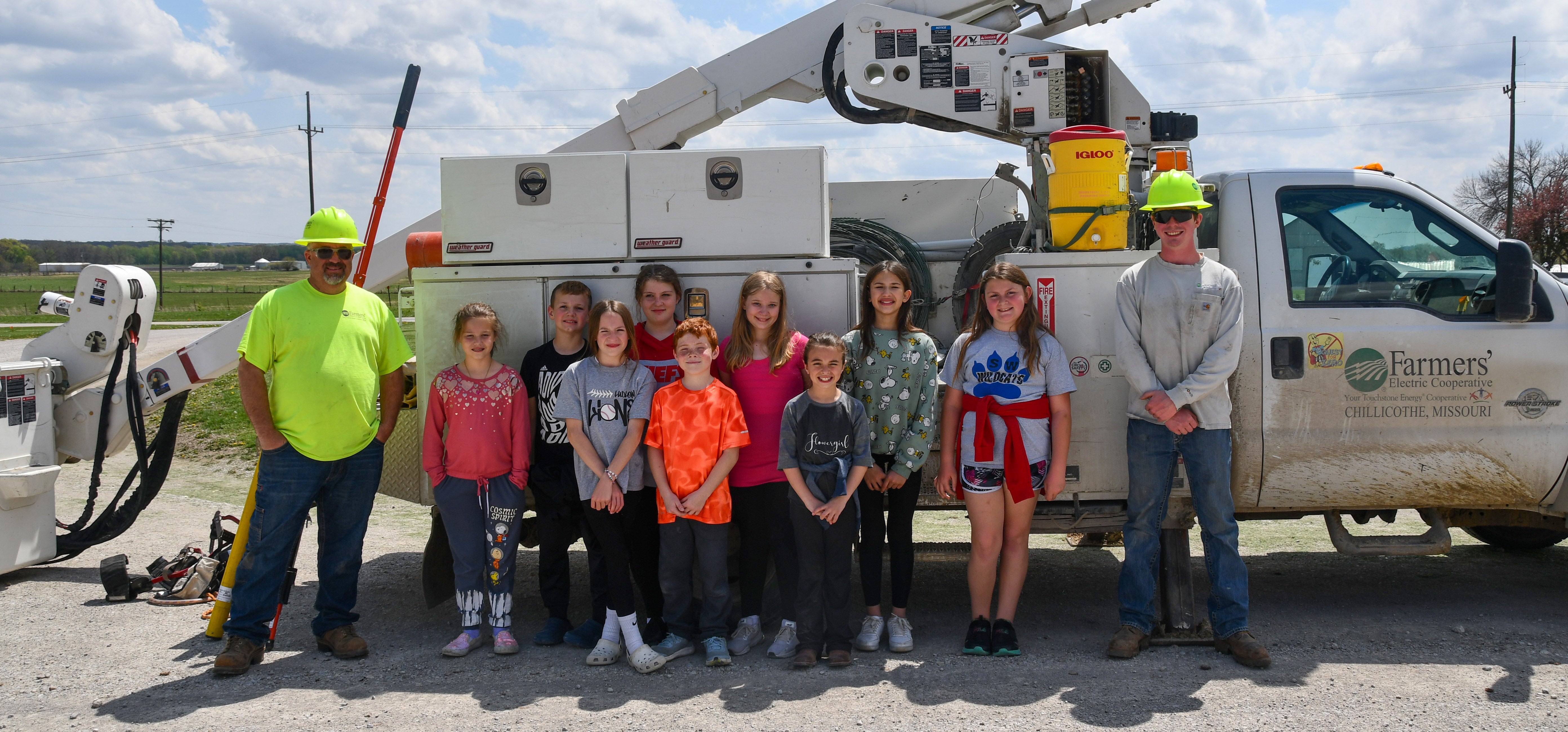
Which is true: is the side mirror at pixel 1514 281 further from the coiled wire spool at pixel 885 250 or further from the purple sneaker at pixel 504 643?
the purple sneaker at pixel 504 643

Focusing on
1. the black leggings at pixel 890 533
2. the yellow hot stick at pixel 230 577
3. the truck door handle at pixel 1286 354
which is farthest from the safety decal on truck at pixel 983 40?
the yellow hot stick at pixel 230 577

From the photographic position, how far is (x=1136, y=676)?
4.06 m

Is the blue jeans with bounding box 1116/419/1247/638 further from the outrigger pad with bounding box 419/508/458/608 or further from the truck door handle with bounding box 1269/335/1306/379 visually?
the outrigger pad with bounding box 419/508/458/608

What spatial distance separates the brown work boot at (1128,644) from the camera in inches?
168

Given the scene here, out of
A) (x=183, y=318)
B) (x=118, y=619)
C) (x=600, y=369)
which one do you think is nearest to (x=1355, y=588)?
(x=600, y=369)

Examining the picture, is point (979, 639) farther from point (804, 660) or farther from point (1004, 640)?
point (804, 660)

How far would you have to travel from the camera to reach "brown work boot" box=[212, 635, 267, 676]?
13.5 ft

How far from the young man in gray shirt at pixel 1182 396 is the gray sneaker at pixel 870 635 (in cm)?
100

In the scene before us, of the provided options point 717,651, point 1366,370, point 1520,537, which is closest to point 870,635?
point 717,651

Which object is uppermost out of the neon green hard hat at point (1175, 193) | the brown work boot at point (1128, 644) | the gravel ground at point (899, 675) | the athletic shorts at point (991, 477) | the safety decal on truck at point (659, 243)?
the neon green hard hat at point (1175, 193)

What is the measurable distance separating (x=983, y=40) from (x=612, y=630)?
13.1 ft

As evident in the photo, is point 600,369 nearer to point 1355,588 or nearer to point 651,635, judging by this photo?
point 651,635

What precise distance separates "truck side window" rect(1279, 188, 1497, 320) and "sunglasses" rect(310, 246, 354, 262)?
4125mm

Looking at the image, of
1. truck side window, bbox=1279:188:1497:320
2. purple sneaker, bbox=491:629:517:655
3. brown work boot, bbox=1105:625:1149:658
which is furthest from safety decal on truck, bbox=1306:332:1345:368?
purple sneaker, bbox=491:629:517:655
